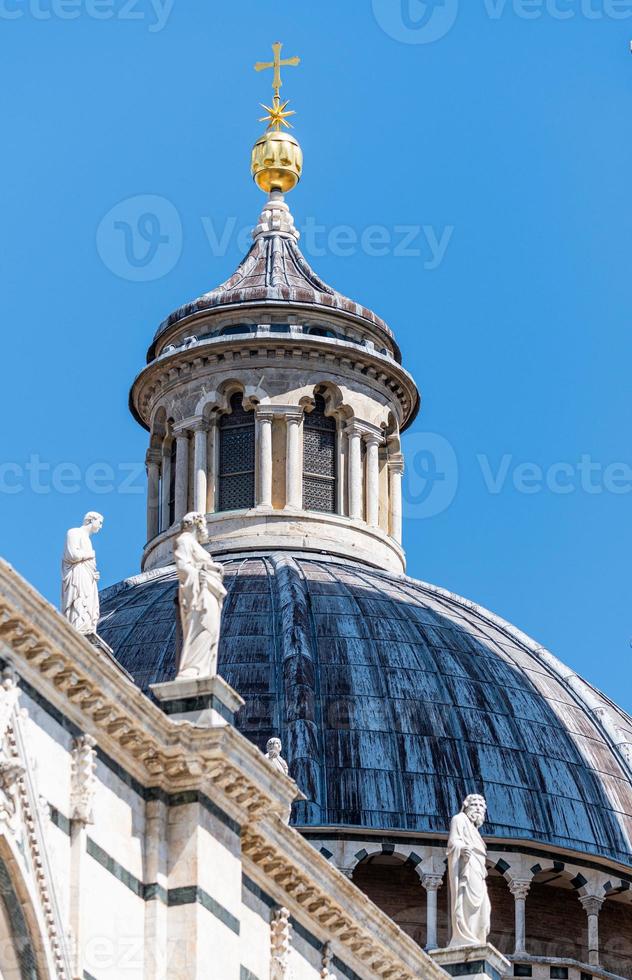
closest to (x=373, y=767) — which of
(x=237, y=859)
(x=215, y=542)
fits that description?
(x=215, y=542)

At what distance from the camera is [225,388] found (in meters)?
69.7

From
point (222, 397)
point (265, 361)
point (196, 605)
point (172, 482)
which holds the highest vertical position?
point (265, 361)

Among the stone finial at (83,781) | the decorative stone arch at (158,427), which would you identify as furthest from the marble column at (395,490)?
the stone finial at (83,781)

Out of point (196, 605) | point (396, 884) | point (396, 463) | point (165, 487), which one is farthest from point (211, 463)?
point (196, 605)

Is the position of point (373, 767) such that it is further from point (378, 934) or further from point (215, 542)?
point (378, 934)

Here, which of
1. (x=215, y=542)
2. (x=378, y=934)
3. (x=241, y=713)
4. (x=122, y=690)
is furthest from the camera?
(x=215, y=542)

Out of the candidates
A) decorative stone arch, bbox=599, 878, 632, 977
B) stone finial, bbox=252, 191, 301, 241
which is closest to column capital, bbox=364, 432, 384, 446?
stone finial, bbox=252, 191, 301, 241

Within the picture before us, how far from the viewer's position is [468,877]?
45.1 metres

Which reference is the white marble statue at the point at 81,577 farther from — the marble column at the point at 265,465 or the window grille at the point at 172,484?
the window grille at the point at 172,484

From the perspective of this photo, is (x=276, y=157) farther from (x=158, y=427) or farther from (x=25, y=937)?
(x=25, y=937)

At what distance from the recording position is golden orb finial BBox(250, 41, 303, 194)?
2928 inches

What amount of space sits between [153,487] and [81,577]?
106ft

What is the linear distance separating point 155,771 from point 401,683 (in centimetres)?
2332

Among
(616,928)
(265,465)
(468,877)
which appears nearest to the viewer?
(468,877)
